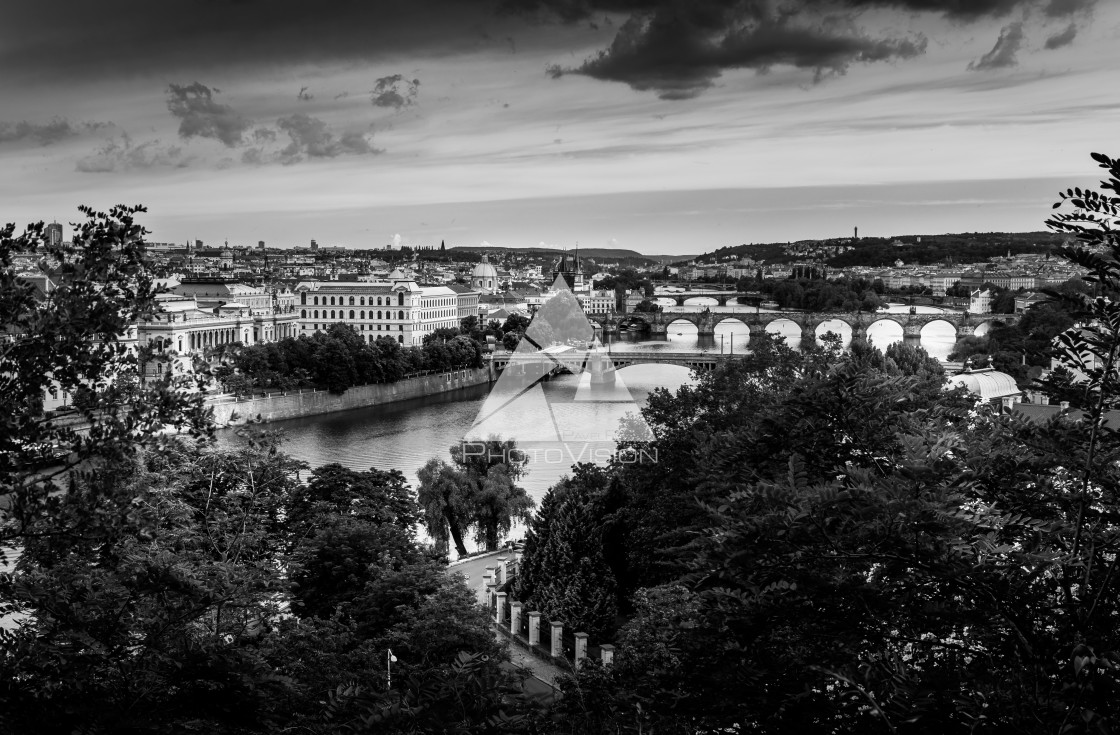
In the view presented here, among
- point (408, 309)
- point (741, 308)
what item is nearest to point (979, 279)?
point (741, 308)

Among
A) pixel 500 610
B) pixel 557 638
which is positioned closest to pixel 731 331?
pixel 500 610

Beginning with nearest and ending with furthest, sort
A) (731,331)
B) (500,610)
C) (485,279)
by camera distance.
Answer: (500,610) → (731,331) → (485,279)

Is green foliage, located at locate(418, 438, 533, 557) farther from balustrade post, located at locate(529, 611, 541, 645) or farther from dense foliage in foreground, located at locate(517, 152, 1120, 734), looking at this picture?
dense foliage in foreground, located at locate(517, 152, 1120, 734)

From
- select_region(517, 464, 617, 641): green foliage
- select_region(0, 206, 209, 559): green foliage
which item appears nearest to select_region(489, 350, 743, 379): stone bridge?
select_region(517, 464, 617, 641): green foliage

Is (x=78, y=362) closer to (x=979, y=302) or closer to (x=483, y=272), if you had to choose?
(x=483, y=272)

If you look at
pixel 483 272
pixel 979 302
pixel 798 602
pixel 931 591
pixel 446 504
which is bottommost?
pixel 446 504

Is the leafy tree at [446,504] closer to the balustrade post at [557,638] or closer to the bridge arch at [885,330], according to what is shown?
the balustrade post at [557,638]
